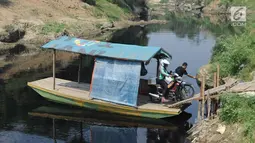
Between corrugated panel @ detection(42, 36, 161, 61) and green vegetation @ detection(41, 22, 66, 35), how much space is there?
24.6 metres

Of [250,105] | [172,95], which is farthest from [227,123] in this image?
[172,95]

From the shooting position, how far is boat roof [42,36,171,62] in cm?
1739

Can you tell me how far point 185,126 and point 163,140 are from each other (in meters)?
1.91

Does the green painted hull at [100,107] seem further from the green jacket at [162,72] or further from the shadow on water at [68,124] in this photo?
the green jacket at [162,72]

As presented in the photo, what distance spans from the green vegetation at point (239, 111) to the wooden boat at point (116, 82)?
3.29 m

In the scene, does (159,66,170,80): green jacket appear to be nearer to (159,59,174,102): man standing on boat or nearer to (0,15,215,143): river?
(159,59,174,102): man standing on boat

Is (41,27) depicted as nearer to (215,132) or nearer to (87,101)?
(87,101)

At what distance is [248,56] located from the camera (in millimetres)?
21062

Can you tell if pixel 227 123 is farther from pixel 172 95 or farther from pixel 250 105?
pixel 172 95

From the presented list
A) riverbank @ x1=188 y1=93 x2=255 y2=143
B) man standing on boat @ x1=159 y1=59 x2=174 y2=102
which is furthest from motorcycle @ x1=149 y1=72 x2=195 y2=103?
riverbank @ x1=188 y1=93 x2=255 y2=143

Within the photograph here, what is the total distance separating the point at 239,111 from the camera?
1339cm

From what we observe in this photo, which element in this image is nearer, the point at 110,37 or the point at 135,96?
the point at 135,96

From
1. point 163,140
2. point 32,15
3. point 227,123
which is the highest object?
point 32,15

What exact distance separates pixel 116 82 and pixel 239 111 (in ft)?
22.1
